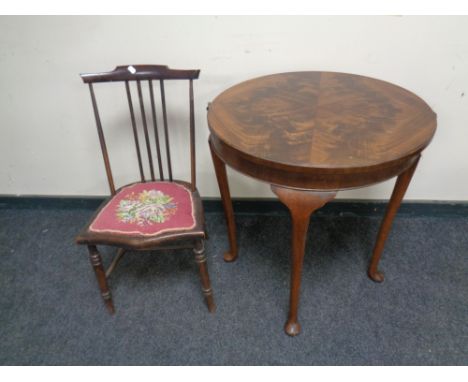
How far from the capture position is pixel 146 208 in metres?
1.54

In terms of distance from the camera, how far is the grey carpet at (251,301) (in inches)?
60.1

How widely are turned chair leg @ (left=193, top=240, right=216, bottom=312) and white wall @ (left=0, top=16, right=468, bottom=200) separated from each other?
0.72 metres

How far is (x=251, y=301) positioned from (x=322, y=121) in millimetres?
916

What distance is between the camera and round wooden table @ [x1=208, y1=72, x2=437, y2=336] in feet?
3.67

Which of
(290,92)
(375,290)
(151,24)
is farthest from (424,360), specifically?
(151,24)

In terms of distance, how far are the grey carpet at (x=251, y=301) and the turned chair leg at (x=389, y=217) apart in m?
0.06

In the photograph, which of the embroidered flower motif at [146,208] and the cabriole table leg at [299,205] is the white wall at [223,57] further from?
the cabriole table leg at [299,205]

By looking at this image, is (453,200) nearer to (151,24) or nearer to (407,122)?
(407,122)

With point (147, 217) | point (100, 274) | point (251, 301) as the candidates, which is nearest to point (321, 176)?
point (147, 217)

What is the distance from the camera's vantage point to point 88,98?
1921 mm

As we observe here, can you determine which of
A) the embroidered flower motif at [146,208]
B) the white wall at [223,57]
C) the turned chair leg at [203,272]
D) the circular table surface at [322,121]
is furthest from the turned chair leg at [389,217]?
the embroidered flower motif at [146,208]

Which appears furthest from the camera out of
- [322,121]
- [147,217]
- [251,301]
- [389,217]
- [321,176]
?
[251,301]

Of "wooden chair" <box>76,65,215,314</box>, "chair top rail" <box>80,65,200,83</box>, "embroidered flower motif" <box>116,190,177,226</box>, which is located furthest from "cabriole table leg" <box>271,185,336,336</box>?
"chair top rail" <box>80,65,200,83</box>

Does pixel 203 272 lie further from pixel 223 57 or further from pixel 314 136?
pixel 223 57
